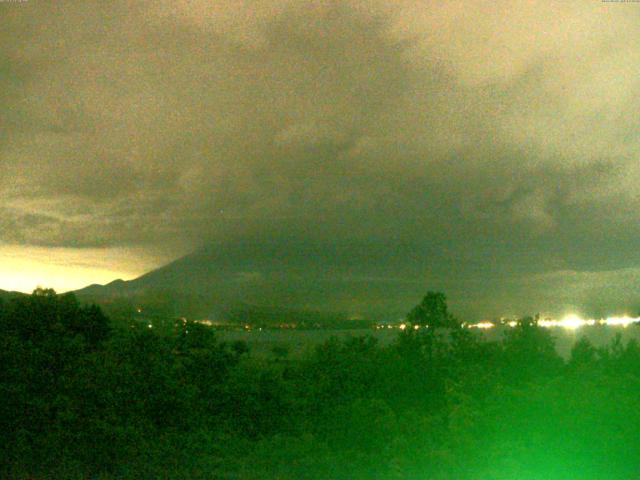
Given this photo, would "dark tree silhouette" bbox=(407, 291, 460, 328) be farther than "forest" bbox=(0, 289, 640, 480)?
Yes

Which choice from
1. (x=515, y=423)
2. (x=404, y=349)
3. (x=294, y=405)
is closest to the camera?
(x=515, y=423)

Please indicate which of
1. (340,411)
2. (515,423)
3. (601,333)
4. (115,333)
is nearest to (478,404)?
(515,423)

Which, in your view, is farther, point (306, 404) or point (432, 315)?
point (432, 315)

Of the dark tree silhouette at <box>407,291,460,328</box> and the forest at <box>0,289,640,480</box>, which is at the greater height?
the dark tree silhouette at <box>407,291,460,328</box>

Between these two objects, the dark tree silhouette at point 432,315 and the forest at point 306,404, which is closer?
the forest at point 306,404

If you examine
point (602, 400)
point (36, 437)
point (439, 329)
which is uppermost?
point (439, 329)

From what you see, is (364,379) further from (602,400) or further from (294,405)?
(602,400)

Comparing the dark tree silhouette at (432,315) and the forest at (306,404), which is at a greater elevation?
the dark tree silhouette at (432,315)

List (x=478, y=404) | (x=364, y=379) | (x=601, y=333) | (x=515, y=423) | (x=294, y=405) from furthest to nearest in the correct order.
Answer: (x=601, y=333)
(x=364, y=379)
(x=294, y=405)
(x=478, y=404)
(x=515, y=423)
